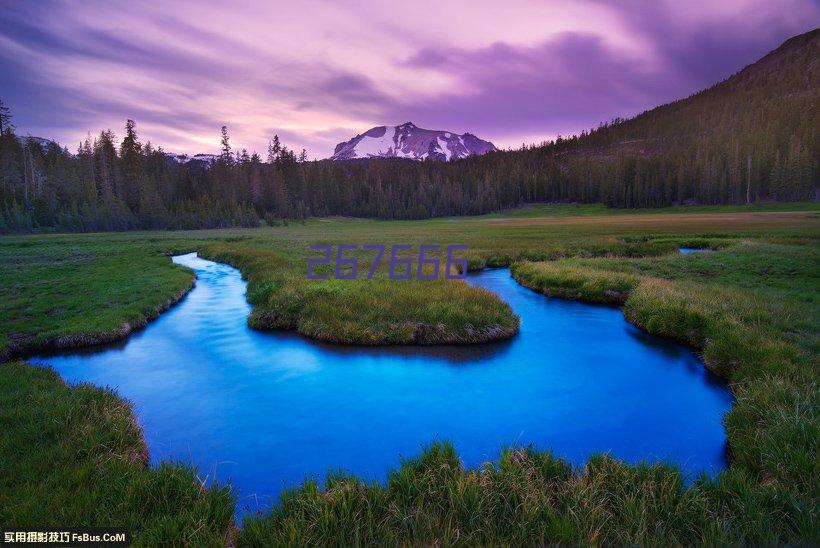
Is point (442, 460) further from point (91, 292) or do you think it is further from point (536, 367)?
point (91, 292)

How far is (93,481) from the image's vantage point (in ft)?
23.4

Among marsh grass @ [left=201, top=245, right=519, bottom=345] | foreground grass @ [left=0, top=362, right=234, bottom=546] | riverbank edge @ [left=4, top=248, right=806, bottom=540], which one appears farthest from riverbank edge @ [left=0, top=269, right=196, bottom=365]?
foreground grass @ [left=0, top=362, right=234, bottom=546]

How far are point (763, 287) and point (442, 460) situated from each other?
2376 centimetres

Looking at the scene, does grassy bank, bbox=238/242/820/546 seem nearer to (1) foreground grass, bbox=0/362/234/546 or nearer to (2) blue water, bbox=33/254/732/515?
(1) foreground grass, bbox=0/362/234/546

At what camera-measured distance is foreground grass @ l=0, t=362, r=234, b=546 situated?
19.8 feet

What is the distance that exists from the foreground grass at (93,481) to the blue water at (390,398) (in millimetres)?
1491

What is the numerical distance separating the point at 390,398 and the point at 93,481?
26.3ft

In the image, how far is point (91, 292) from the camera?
25.3 meters

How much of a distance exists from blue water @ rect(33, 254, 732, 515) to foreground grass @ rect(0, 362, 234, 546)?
4.89ft

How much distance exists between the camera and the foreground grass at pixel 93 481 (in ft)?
19.8

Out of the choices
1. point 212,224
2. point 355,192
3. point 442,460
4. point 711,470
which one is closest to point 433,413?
point 442,460

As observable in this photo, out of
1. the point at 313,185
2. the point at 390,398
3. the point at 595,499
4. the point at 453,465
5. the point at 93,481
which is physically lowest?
the point at 390,398

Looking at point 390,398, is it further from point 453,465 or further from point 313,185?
point 313,185

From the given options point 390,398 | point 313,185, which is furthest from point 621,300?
point 313,185
